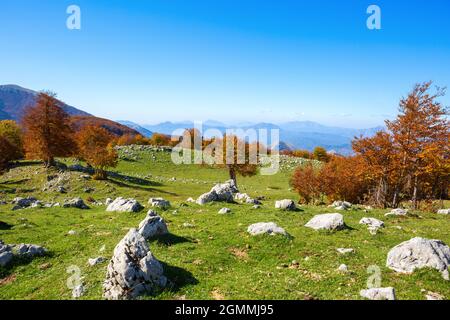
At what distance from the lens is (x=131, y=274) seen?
14.1 m

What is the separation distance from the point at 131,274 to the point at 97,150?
179 ft

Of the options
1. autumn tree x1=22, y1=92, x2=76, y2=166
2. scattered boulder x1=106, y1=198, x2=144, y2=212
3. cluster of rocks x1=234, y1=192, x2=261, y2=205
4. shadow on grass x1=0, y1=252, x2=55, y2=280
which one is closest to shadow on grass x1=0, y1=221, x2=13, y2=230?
scattered boulder x1=106, y1=198, x2=144, y2=212

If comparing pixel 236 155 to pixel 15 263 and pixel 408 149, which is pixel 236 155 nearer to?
pixel 408 149

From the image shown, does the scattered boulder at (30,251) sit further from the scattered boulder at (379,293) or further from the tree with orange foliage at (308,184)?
the tree with orange foliage at (308,184)

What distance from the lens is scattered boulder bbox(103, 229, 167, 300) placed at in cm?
1387

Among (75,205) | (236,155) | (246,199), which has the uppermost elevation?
(236,155)

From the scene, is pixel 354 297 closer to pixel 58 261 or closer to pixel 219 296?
pixel 219 296

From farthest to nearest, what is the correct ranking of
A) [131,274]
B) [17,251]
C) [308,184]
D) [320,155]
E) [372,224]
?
[320,155] < [308,184] < [372,224] < [17,251] < [131,274]

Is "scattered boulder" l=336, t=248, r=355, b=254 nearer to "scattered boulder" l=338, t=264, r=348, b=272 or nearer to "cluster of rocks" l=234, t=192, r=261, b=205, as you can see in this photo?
"scattered boulder" l=338, t=264, r=348, b=272

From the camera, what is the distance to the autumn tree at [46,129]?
6219cm

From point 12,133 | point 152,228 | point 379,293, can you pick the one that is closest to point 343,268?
point 379,293

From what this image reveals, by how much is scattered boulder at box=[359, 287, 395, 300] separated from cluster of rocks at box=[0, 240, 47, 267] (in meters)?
18.8

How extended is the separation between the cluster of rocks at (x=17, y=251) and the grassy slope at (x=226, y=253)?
1.78ft
